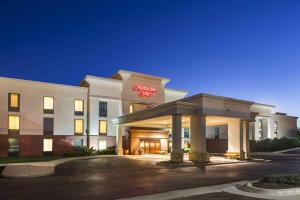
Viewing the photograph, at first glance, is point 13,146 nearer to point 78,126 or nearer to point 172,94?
point 78,126

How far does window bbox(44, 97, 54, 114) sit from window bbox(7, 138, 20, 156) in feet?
18.9

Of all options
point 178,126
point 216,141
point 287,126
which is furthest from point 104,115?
point 287,126

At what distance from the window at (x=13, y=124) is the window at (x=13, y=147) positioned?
125cm

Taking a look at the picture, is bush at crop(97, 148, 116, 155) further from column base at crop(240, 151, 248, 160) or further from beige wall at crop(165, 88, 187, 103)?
column base at crop(240, 151, 248, 160)

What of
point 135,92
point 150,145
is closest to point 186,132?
point 150,145

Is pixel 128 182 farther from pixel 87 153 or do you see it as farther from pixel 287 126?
pixel 287 126

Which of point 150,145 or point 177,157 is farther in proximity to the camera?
point 150,145

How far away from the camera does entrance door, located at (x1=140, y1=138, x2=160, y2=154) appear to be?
50.5 metres

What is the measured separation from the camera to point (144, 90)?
52500 mm

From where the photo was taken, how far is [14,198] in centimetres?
1305

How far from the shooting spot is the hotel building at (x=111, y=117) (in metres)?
33.8

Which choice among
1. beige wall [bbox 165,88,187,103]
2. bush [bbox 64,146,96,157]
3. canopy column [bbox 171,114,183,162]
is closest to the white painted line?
canopy column [bbox 171,114,183,162]

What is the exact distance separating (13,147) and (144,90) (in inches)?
→ 891

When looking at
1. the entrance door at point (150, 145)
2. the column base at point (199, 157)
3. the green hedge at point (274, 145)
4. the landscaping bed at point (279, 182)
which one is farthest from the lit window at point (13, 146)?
the green hedge at point (274, 145)
